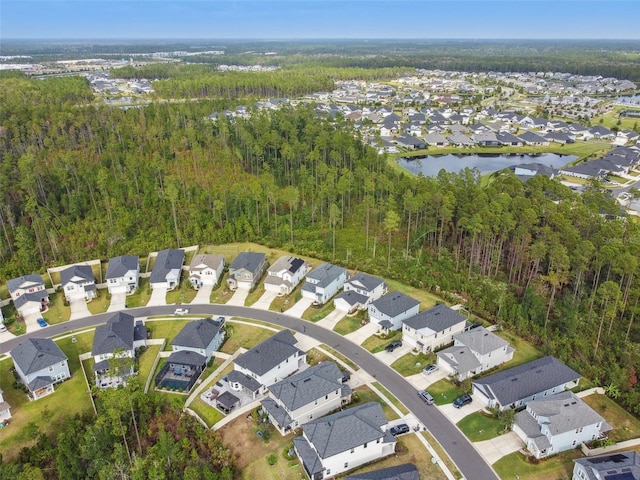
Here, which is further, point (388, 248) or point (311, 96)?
point (311, 96)

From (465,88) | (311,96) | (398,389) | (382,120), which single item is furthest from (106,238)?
(465,88)

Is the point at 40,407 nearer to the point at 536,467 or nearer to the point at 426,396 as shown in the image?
the point at 426,396

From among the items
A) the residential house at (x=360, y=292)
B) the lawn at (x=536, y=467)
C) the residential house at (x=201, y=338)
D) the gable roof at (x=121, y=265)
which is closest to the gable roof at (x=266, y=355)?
the residential house at (x=201, y=338)

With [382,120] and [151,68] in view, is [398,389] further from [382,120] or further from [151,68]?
[151,68]

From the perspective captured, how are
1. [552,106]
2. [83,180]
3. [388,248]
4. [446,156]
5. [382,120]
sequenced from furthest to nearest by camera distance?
[552,106] → [382,120] → [446,156] → [83,180] → [388,248]

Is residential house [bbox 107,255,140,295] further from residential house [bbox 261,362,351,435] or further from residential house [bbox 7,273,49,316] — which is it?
residential house [bbox 261,362,351,435]

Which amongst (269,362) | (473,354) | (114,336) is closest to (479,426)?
(473,354)

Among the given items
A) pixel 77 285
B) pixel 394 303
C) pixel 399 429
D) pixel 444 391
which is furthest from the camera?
pixel 77 285
